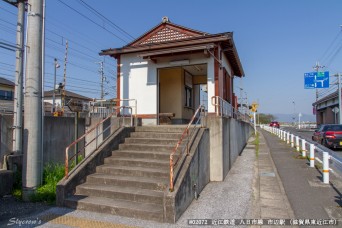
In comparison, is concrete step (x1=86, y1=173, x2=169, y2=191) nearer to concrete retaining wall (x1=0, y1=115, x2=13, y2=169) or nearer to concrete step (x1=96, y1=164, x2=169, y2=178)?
concrete step (x1=96, y1=164, x2=169, y2=178)

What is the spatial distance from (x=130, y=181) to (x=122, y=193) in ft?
1.45

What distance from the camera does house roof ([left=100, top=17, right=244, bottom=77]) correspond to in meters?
10.3

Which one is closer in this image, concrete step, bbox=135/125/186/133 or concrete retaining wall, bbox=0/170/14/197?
concrete retaining wall, bbox=0/170/14/197

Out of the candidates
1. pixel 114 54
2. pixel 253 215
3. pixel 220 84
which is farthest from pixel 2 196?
pixel 220 84

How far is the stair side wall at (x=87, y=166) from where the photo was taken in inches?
238

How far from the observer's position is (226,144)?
9062 mm

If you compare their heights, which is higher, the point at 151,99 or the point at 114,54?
the point at 114,54

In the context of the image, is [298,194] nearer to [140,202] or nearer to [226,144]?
[226,144]

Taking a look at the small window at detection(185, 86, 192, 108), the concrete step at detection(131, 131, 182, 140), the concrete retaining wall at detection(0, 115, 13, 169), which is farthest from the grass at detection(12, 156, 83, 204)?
the small window at detection(185, 86, 192, 108)

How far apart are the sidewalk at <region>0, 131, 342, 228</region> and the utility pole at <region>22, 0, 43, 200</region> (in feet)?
3.98

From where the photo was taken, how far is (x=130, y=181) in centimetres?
630

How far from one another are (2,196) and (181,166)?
4.58m

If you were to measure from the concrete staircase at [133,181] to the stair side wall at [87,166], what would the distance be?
0.13m

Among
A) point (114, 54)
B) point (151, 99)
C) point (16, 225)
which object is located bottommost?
point (16, 225)
